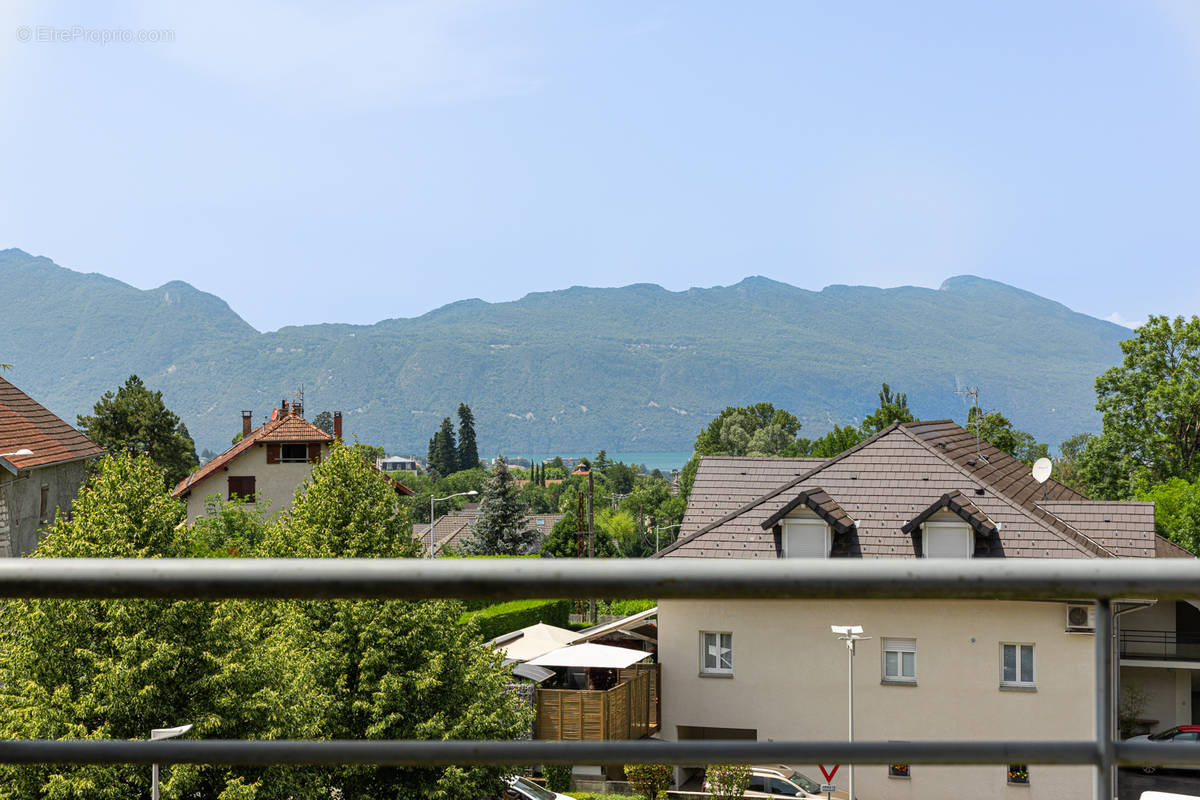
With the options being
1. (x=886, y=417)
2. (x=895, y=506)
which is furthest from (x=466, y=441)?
(x=895, y=506)

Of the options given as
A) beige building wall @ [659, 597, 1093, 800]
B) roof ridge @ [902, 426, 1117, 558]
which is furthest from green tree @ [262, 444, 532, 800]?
roof ridge @ [902, 426, 1117, 558]

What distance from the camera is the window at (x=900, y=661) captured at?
25.9 metres

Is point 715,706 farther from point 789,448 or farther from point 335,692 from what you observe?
point 789,448

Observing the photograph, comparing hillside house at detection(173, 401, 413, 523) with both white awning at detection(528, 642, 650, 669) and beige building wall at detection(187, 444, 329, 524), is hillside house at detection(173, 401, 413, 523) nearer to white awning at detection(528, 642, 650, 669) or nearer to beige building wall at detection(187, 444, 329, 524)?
beige building wall at detection(187, 444, 329, 524)

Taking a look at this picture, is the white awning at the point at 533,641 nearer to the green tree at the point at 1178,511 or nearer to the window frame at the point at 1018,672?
the window frame at the point at 1018,672

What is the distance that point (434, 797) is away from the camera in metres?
18.8

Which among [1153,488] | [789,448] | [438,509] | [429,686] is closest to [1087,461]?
[1153,488]

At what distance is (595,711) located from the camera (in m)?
27.2

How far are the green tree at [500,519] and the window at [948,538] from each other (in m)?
45.1

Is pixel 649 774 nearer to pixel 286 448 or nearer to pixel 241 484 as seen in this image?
pixel 286 448

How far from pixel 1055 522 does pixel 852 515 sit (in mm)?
5445

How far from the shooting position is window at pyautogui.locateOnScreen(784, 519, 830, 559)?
29.8 meters

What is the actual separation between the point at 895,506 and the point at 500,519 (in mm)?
44906

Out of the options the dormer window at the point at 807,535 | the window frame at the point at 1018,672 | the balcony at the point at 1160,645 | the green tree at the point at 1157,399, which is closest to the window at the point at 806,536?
the dormer window at the point at 807,535
